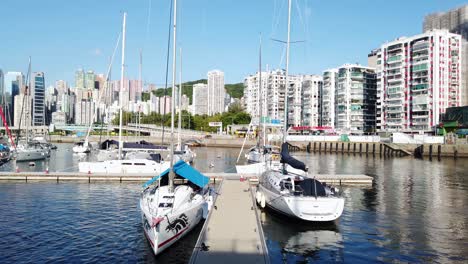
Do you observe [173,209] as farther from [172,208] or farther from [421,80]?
[421,80]

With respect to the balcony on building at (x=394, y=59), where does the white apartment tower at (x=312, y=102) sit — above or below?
below

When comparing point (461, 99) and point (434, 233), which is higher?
point (461, 99)

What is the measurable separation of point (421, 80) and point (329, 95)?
44.0 meters

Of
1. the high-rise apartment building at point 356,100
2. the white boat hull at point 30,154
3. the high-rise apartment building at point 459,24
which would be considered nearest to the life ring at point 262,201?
the white boat hull at point 30,154

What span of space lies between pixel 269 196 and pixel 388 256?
926 cm

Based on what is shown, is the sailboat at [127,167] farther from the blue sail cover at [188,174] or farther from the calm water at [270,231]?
the blue sail cover at [188,174]

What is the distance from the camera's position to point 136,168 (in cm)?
4269

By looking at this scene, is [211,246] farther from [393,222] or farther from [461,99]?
[461,99]

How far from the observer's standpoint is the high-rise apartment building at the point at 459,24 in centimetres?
14212

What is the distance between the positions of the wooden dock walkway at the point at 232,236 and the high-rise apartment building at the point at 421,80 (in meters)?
120

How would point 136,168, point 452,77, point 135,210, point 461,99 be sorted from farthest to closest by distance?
point 461,99 < point 452,77 < point 136,168 < point 135,210

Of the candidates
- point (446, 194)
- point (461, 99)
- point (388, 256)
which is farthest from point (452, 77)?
point (388, 256)

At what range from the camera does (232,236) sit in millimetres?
16125

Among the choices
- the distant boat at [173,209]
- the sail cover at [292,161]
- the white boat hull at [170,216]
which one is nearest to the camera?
the white boat hull at [170,216]
